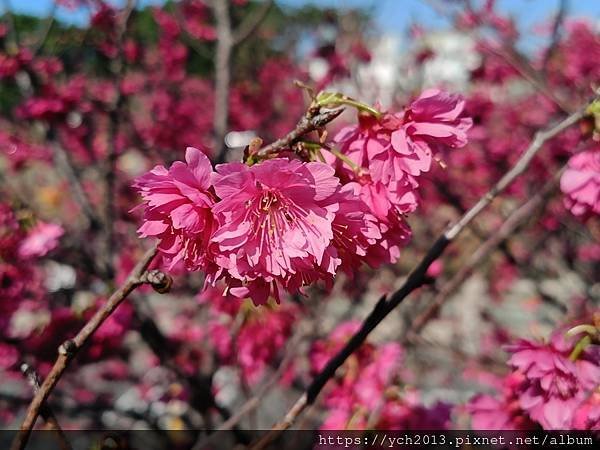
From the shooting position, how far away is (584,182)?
139 cm

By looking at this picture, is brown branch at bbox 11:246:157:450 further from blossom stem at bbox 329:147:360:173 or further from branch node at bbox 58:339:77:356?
blossom stem at bbox 329:147:360:173

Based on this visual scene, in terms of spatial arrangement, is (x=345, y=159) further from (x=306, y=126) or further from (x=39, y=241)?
(x=39, y=241)

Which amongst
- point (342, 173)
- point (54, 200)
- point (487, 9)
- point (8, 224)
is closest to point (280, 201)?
point (342, 173)

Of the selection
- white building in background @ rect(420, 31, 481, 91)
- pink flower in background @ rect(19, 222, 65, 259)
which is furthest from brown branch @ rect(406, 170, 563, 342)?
white building in background @ rect(420, 31, 481, 91)

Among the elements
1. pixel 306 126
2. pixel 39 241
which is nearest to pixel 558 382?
pixel 306 126

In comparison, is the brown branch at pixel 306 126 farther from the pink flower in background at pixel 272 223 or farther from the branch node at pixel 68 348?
the branch node at pixel 68 348

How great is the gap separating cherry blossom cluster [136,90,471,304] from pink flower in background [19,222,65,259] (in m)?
1.14

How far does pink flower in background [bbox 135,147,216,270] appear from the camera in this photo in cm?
96

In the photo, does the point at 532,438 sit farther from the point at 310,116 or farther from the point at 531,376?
the point at 310,116

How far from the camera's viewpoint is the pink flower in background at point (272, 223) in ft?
3.11

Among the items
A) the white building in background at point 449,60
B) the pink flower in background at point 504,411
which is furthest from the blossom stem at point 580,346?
the white building in background at point 449,60

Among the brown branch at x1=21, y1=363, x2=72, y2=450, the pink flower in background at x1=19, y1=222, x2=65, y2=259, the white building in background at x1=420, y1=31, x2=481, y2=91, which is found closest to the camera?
the brown branch at x1=21, y1=363, x2=72, y2=450

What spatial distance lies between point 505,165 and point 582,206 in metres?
3.69

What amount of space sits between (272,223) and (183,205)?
165 millimetres
